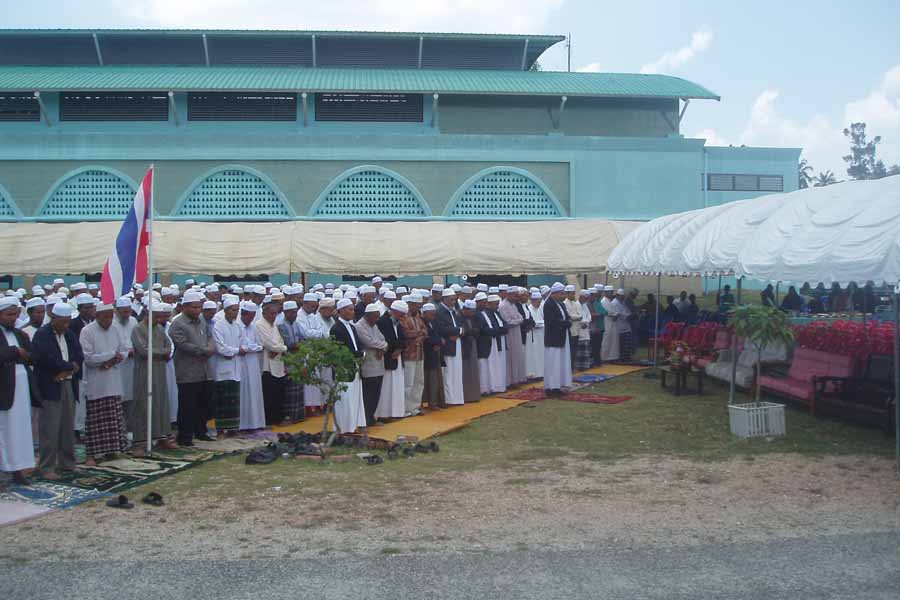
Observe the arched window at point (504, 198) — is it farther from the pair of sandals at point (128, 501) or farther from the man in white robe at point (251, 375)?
the pair of sandals at point (128, 501)

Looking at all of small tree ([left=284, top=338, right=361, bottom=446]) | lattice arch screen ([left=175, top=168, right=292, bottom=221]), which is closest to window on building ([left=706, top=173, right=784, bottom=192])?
lattice arch screen ([left=175, top=168, right=292, bottom=221])

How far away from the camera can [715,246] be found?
1087 centimetres

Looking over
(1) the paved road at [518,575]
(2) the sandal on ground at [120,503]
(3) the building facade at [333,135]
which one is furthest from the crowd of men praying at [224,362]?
(3) the building facade at [333,135]

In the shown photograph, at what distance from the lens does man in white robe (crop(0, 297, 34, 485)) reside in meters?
6.73

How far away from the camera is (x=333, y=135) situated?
66.8 feet

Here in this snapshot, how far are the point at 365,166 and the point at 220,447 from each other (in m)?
12.9

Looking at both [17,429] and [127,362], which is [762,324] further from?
[17,429]

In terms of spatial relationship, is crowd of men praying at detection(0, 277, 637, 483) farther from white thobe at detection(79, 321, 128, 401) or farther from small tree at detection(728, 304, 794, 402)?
small tree at detection(728, 304, 794, 402)

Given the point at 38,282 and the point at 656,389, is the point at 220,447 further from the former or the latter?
the point at 38,282

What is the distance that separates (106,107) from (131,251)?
15712 mm

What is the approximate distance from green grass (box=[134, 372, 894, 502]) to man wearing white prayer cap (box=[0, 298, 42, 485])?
113cm

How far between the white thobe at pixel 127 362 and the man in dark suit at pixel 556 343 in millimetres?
5624

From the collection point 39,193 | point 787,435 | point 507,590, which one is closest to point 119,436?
point 507,590

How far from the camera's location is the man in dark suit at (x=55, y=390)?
7059 millimetres
